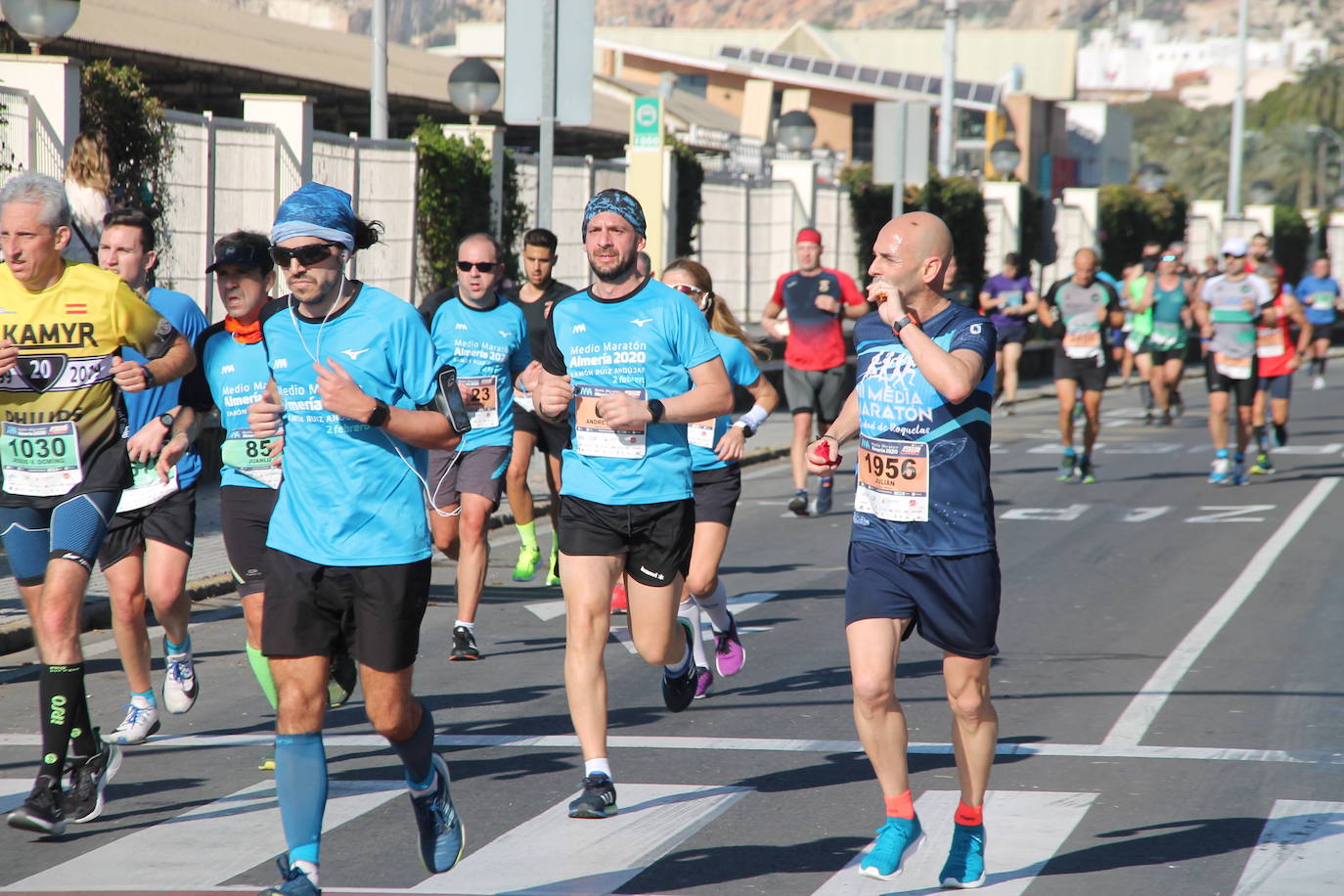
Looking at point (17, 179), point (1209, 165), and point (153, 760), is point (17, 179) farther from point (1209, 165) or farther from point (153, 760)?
point (1209, 165)

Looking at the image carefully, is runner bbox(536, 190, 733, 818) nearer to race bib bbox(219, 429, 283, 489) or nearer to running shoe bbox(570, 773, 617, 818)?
running shoe bbox(570, 773, 617, 818)

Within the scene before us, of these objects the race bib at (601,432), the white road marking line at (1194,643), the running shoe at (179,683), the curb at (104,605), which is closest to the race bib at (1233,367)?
the white road marking line at (1194,643)

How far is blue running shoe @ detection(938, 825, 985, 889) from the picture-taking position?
5383mm

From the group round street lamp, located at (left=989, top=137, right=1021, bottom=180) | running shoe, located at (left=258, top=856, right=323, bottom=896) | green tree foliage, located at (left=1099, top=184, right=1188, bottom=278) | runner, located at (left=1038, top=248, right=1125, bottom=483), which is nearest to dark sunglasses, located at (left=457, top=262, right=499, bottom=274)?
running shoe, located at (left=258, top=856, right=323, bottom=896)

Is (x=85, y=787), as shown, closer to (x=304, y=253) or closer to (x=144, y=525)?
(x=144, y=525)

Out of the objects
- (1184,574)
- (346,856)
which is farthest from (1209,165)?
(346,856)

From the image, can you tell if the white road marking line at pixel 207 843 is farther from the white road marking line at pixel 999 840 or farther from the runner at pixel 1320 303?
the runner at pixel 1320 303

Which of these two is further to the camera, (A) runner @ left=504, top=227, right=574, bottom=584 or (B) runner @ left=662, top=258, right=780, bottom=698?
(A) runner @ left=504, top=227, right=574, bottom=584

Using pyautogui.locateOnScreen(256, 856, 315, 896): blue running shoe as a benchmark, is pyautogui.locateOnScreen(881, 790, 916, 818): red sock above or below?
above

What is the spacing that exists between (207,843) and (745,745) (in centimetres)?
223

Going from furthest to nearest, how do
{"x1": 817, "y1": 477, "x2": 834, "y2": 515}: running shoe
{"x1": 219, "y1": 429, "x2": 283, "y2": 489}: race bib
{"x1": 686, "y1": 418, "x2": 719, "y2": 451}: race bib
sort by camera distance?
{"x1": 817, "y1": 477, "x2": 834, "y2": 515}: running shoe, {"x1": 686, "y1": 418, "x2": 719, "y2": 451}: race bib, {"x1": 219, "y1": 429, "x2": 283, "y2": 489}: race bib

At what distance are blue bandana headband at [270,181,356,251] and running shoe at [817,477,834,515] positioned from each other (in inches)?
414

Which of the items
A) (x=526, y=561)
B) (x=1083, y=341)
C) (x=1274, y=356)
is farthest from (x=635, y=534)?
(x=1274, y=356)

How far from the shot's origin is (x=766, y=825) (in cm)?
612
